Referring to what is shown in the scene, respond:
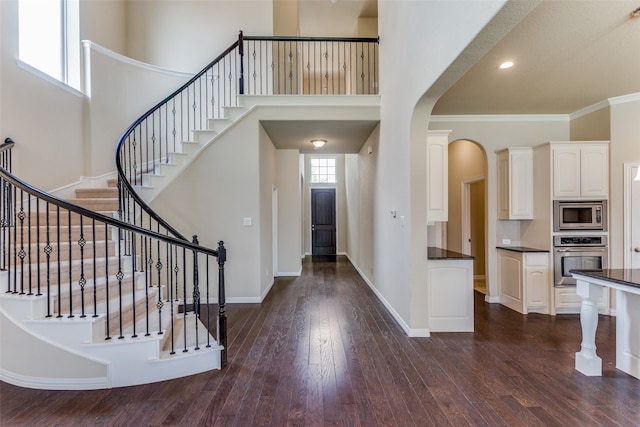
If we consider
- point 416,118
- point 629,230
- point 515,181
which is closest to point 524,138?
point 515,181

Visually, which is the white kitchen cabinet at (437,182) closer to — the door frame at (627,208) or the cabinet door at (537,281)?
the cabinet door at (537,281)

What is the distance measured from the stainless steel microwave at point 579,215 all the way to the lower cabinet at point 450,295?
1.64m

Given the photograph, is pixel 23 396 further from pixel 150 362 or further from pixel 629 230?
pixel 629 230

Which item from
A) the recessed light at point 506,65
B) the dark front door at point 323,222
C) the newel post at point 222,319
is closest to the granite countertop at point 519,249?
the recessed light at point 506,65

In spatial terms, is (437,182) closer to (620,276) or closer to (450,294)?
(450,294)

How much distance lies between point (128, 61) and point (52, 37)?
1.01 m

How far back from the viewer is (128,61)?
5047 millimetres

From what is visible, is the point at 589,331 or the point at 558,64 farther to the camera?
the point at 558,64

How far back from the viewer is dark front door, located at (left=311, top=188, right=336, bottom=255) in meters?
10.2

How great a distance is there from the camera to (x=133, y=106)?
5.11 m

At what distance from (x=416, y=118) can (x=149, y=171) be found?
4.27 metres

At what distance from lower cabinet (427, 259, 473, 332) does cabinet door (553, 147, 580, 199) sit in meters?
1.79

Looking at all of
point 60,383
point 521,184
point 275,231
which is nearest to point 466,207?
point 521,184

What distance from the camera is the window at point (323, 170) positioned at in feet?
33.9
